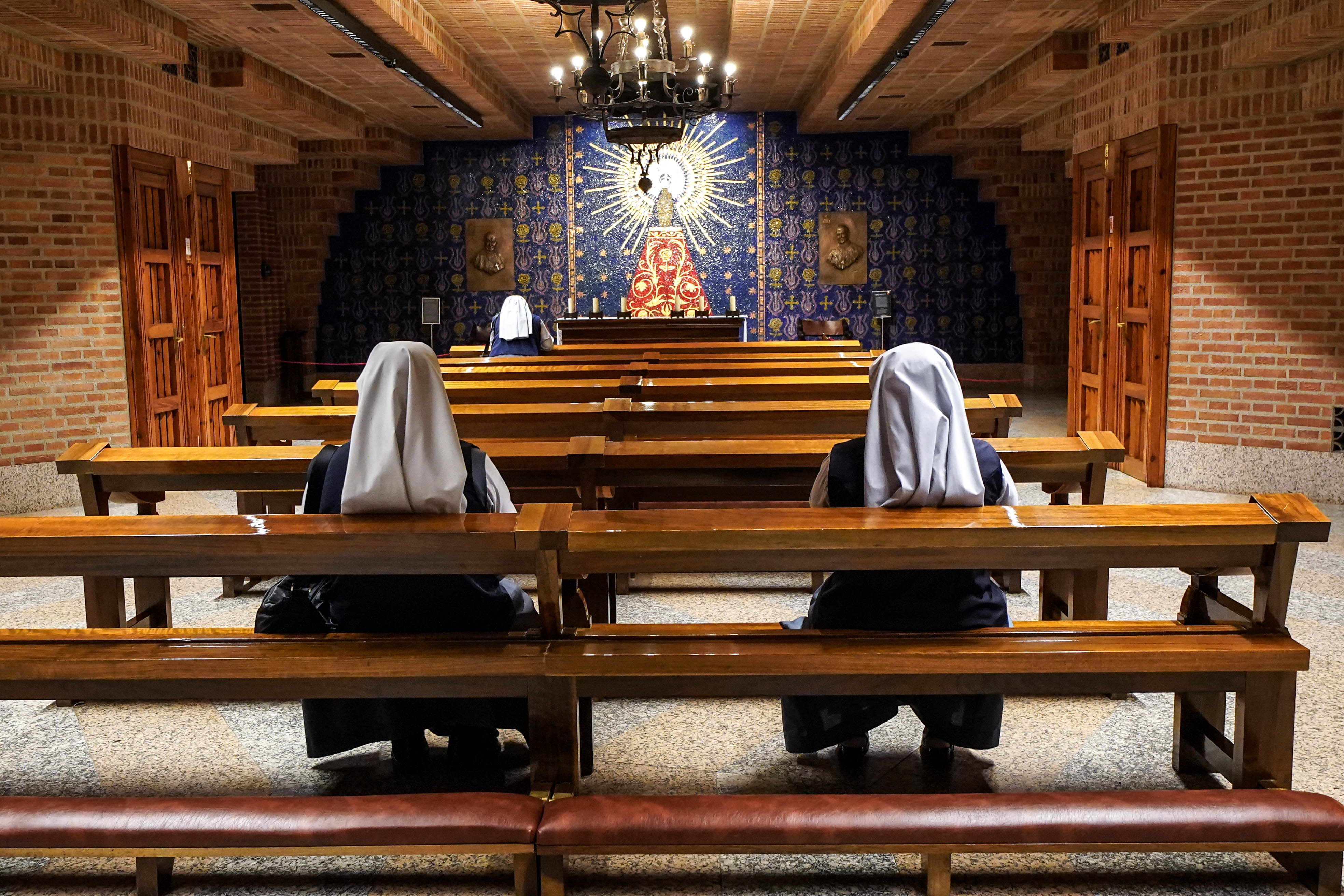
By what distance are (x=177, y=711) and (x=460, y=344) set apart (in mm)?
13461

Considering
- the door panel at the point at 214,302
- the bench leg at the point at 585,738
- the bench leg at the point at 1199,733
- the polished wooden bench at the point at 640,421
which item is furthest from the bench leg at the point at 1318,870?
the door panel at the point at 214,302

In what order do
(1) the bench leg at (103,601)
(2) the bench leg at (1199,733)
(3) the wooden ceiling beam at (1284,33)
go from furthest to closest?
(3) the wooden ceiling beam at (1284,33) < (1) the bench leg at (103,601) < (2) the bench leg at (1199,733)

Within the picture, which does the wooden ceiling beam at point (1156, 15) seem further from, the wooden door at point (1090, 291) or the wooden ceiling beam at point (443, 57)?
the wooden ceiling beam at point (443, 57)

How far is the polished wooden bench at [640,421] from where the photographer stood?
6281 millimetres

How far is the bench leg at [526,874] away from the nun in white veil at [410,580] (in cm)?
61

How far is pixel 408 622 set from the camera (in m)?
3.43

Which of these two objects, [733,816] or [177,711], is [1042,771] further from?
[177,711]

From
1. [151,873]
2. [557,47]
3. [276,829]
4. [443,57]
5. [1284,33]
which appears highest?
[557,47]

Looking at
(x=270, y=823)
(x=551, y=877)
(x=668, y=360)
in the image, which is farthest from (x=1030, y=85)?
(x=270, y=823)

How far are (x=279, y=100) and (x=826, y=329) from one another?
307 inches

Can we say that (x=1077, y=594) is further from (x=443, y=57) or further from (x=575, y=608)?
(x=443, y=57)

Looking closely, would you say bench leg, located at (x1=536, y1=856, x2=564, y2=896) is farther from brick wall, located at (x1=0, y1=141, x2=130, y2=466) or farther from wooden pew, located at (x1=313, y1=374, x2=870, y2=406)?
brick wall, located at (x1=0, y1=141, x2=130, y2=466)

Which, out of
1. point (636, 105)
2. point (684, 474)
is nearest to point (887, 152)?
point (636, 105)

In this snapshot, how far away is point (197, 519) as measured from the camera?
319 centimetres
